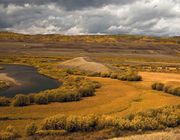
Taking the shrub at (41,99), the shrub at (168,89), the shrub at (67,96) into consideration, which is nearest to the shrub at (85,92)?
the shrub at (67,96)

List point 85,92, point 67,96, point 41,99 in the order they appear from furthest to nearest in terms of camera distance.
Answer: point 85,92, point 67,96, point 41,99

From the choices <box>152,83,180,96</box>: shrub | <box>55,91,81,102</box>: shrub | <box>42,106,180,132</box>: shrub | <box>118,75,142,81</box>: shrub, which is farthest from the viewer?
<box>118,75,142,81</box>: shrub

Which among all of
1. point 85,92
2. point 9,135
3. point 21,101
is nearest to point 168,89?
point 85,92

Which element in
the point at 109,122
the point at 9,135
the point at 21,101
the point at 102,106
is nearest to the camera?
the point at 9,135

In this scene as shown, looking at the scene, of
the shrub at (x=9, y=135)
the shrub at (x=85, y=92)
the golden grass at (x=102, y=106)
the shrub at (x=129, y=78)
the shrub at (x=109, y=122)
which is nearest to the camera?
the shrub at (x=9, y=135)

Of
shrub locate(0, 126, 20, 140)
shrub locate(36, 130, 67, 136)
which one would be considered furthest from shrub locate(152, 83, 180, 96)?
shrub locate(0, 126, 20, 140)

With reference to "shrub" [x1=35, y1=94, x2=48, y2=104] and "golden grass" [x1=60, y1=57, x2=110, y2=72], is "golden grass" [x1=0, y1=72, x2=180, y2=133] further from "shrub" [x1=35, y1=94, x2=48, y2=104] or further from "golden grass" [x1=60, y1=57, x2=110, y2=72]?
"golden grass" [x1=60, y1=57, x2=110, y2=72]

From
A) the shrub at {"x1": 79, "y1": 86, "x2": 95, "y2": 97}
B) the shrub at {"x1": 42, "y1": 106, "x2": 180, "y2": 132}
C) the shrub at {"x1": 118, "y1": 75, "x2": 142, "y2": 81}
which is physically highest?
the shrub at {"x1": 42, "y1": 106, "x2": 180, "y2": 132}

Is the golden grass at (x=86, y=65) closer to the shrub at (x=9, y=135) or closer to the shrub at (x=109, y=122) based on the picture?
the shrub at (x=109, y=122)

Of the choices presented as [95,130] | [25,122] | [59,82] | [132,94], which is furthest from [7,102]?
[59,82]

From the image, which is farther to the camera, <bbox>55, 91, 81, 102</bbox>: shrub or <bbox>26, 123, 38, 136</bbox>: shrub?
<bbox>55, 91, 81, 102</bbox>: shrub

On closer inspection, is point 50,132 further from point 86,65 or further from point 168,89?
point 86,65

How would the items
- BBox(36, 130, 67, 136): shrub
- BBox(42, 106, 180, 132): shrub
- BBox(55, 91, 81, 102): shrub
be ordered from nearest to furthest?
BBox(36, 130, 67, 136): shrub → BBox(42, 106, 180, 132): shrub → BBox(55, 91, 81, 102): shrub

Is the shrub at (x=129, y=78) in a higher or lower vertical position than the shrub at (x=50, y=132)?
lower
